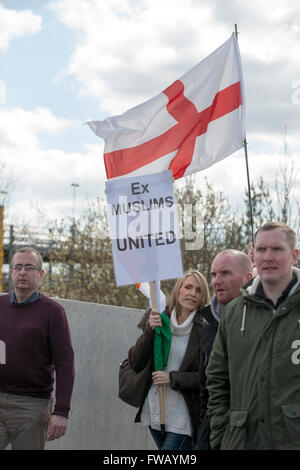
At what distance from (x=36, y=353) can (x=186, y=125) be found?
2.92 metres

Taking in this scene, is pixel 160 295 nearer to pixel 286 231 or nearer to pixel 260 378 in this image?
pixel 286 231

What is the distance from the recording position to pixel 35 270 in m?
5.82

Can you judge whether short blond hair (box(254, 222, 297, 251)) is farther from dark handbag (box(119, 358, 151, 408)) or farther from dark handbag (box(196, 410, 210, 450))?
dark handbag (box(119, 358, 151, 408))

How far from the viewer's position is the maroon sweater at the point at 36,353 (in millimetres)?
5508

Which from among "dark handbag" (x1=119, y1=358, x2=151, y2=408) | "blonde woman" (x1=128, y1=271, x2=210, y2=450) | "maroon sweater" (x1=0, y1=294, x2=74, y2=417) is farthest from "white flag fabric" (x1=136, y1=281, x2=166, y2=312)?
"maroon sweater" (x1=0, y1=294, x2=74, y2=417)

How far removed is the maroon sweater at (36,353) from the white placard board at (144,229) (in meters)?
0.78

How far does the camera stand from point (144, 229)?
6133 mm

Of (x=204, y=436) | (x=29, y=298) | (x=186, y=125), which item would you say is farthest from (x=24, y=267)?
(x=186, y=125)

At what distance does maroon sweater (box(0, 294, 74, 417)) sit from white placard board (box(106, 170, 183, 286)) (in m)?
0.78

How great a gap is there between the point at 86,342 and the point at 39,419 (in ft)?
7.16

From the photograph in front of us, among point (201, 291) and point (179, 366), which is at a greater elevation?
point (201, 291)

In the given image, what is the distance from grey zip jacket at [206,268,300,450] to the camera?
12.5ft

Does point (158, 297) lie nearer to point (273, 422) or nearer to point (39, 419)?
point (39, 419)

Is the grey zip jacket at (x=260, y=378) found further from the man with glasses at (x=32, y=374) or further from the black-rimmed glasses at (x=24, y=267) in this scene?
the black-rimmed glasses at (x=24, y=267)
